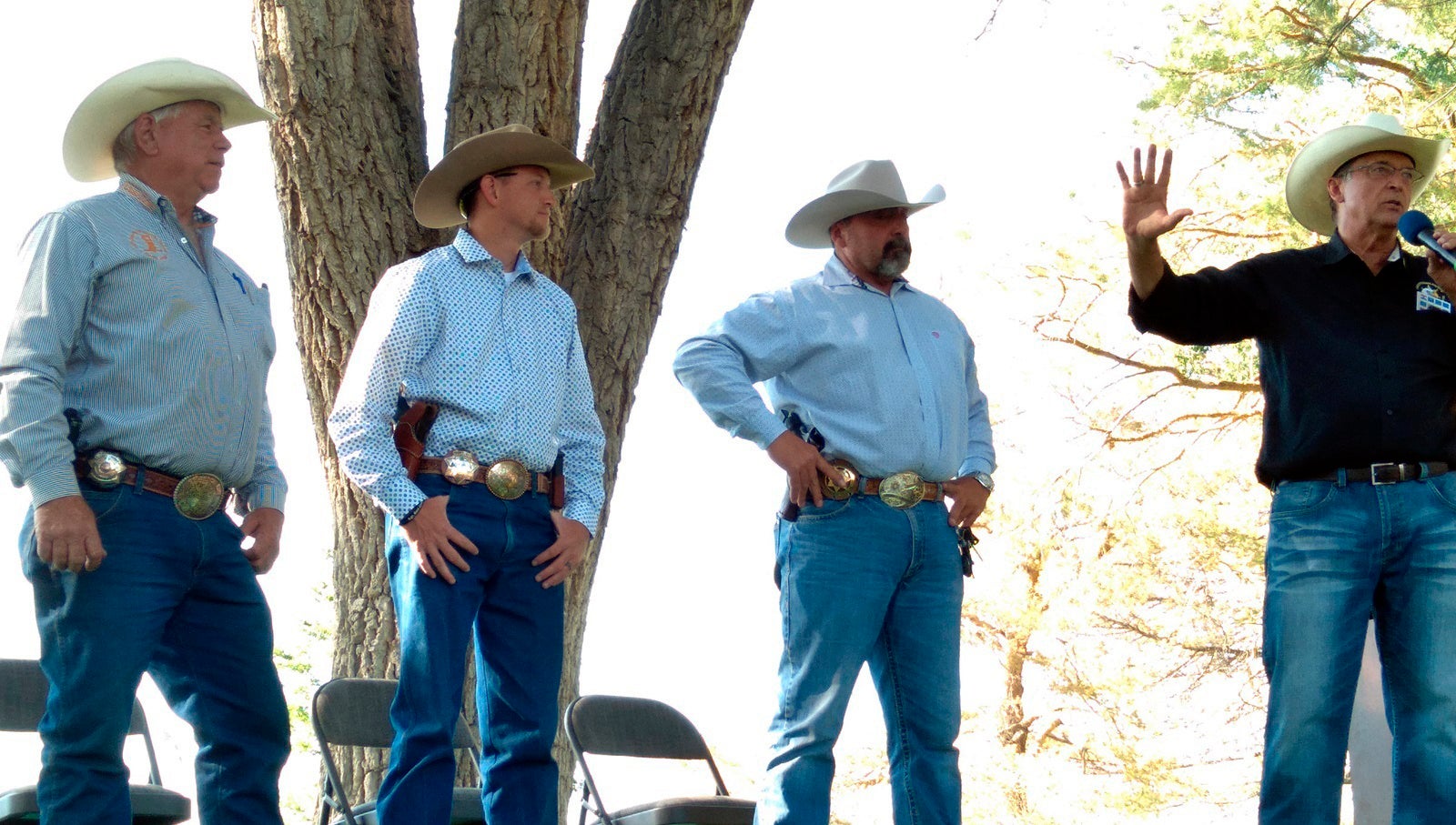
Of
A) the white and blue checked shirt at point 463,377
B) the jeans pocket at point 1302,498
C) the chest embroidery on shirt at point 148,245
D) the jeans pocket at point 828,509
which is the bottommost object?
the jeans pocket at point 828,509

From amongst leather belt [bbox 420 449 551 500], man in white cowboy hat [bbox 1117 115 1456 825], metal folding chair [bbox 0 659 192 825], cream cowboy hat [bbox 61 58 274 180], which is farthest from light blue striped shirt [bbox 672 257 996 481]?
metal folding chair [bbox 0 659 192 825]

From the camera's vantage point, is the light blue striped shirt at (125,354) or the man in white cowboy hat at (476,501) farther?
the man in white cowboy hat at (476,501)

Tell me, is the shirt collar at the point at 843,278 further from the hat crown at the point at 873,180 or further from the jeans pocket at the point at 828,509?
the jeans pocket at the point at 828,509

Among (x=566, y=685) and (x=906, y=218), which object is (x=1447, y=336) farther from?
(x=566, y=685)

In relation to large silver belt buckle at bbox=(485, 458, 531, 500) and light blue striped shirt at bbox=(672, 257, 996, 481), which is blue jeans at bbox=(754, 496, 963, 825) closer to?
light blue striped shirt at bbox=(672, 257, 996, 481)

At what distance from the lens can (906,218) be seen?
450 cm

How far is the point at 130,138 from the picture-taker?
3.74 metres

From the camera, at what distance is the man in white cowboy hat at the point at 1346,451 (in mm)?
3658

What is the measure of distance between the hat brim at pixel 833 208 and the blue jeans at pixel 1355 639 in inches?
55.5

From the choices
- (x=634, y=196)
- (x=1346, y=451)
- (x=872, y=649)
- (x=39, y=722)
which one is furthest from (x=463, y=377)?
(x=1346, y=451)

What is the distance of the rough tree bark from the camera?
5.38m

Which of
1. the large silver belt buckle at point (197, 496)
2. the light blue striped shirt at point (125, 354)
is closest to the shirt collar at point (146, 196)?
the light blue striped shirt at point (125, 354)

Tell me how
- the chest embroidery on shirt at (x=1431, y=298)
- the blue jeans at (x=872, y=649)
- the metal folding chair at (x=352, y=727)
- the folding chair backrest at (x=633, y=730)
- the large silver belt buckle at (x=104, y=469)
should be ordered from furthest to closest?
the folding chair backrest at (x=633, y=730) → the metal folding chair at (x=352, y=727) → the chest embroidery on shirt at (x=1431, y=298) → the blue jeans at (x=872, y=649) → the large silver belt buckle at (x=104, y=469)

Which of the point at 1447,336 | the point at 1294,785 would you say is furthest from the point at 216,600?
the point at 1447,336
